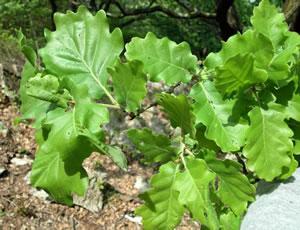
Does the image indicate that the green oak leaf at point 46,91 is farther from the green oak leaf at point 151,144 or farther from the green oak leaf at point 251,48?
the green oak leaf at point 251,48

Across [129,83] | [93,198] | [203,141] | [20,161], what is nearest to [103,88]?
[129,83]

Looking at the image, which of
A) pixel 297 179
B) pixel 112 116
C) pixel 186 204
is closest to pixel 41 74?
pixel 186 204

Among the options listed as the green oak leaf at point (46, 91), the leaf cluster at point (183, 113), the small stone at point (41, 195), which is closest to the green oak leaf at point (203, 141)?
the leaf cluster at point (183, 113)

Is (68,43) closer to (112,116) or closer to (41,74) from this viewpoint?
(41,74)

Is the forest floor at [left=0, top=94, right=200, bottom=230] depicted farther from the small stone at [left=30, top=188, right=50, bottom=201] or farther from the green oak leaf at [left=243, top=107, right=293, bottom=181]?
the green oak leaf at [left=243, top=107, right=293, bottom=181]

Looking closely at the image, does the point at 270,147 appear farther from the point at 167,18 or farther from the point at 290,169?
the point at 167,18

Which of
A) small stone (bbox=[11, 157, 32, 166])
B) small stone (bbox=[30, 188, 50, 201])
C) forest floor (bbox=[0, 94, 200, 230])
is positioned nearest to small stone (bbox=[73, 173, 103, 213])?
Answer: forest floor (bbox=[0, 94, 200, 230])
